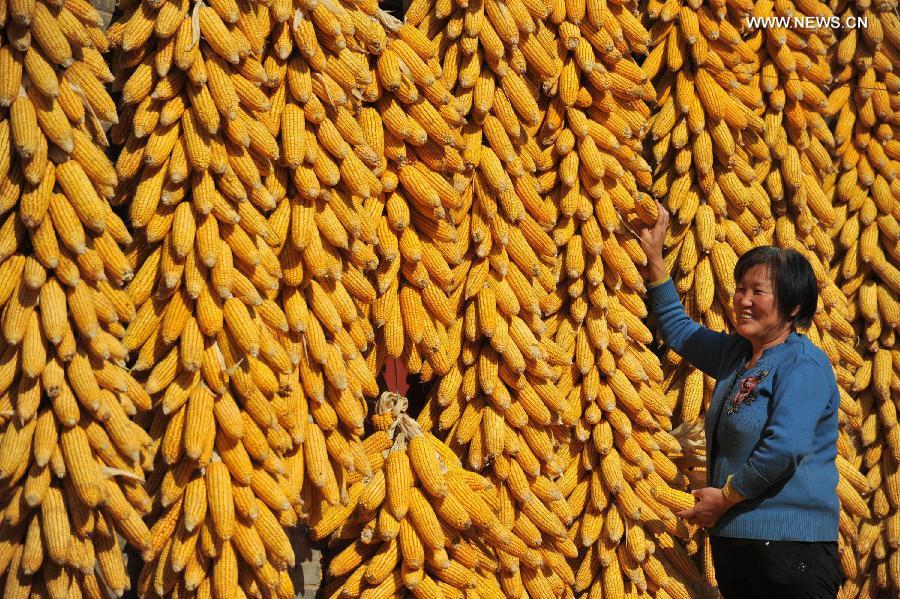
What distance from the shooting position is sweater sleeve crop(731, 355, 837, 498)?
4.22 metres

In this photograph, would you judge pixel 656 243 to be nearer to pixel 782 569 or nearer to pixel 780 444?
pixel 780 444

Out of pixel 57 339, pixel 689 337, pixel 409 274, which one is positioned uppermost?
pixel 689 337

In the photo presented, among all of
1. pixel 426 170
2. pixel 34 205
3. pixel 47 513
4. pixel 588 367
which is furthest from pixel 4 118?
pixel 588 367

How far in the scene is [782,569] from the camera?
171 inches

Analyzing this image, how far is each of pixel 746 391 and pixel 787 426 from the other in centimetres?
28

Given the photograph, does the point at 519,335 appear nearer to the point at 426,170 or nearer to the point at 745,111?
the point at 426,170

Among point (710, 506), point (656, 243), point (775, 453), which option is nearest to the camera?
point (775, 453)

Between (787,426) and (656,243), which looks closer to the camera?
(787,426)

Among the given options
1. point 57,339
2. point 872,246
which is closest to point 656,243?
point 872,246

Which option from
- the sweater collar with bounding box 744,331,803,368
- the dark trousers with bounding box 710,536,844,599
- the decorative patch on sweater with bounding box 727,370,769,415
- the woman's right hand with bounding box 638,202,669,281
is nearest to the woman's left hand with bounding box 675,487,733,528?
the dark trousers with bounding box 710,536,844,599

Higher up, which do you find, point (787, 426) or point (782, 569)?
point (787, 426)

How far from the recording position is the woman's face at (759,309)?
4.46 meters

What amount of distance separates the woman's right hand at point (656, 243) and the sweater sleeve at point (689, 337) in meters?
0.08
